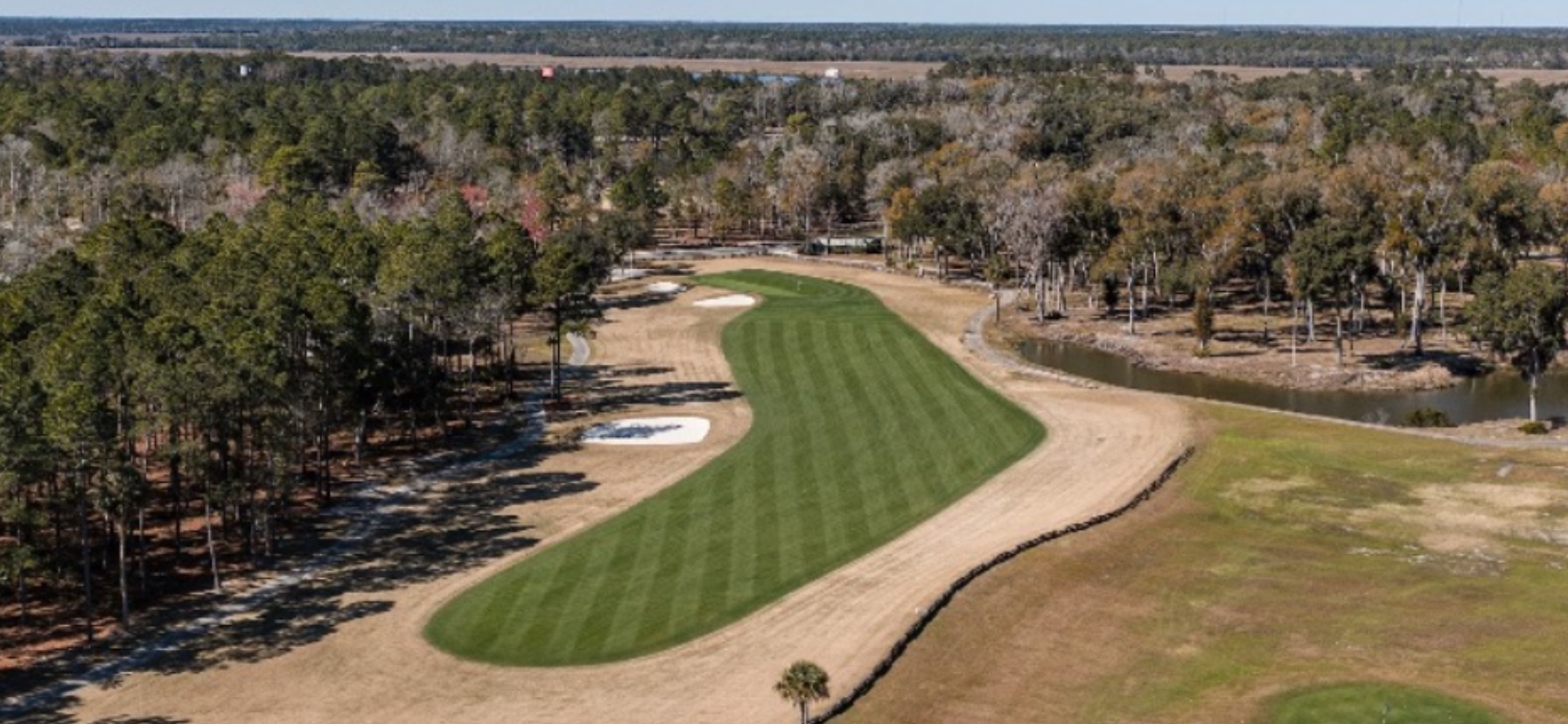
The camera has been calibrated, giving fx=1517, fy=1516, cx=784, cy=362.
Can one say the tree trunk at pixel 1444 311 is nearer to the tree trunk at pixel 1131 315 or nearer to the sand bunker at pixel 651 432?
the tree trunk at pixel 1131 315

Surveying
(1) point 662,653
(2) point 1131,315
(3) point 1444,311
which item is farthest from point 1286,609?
(3) point 1444,311

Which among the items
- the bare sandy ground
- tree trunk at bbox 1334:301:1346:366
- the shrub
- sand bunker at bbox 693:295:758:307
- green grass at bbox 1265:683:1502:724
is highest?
sand bunker at bbox 693:295:758:307

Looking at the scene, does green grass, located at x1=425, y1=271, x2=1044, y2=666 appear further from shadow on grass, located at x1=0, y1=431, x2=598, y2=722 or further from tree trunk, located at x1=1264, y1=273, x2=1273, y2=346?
tree trunk, located at x1=1264, y1=273, x2=1273, y2=346

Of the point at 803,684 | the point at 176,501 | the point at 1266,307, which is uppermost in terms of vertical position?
the point at 1266,307

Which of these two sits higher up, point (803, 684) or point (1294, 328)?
point (1294, 328)

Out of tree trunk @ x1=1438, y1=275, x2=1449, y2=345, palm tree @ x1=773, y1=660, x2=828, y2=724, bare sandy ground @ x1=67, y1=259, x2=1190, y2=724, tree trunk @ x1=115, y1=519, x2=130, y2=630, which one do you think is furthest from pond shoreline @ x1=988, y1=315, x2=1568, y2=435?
tree trunk @ x1=115, y1=519, x2=130, y2=630

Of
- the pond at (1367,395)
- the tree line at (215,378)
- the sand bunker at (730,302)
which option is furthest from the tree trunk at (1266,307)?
the tree line at (215,378)

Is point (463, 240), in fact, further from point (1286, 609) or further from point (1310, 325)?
point (1310, 325)
